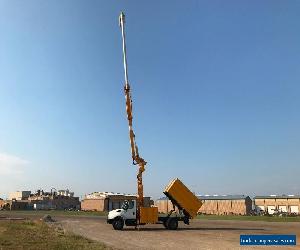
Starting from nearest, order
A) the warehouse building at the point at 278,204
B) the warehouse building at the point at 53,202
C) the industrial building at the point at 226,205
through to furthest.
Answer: the industrial building at the point at 226,205
the warehouse building at the point at 278,204
the warehouse building at the point at 53,202

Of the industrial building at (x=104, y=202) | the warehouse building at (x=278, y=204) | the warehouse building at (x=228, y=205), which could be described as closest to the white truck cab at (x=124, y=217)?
the warehouse building at (x=228, y=205)

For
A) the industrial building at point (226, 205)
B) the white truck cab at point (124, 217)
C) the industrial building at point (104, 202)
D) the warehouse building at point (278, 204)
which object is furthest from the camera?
the industrial building at point (104, 202)

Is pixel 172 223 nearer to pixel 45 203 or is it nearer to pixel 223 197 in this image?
pixel 223 197

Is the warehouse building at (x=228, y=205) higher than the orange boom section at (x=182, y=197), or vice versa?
the orange boom section at (x=182, y=197)

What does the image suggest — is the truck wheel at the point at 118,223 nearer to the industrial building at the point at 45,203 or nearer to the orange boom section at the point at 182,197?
the orange boom section at the point at 182,197

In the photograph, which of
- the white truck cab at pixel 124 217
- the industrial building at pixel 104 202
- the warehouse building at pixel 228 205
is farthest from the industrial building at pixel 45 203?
the white truck cab at pixel 124 217

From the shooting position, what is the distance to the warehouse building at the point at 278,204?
82.9 metres

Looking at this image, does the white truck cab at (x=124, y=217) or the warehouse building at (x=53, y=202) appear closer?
the white truck cab at (x=124, y=217)

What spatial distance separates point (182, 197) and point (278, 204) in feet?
202

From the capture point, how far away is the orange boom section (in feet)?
105

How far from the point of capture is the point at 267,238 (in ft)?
75.9

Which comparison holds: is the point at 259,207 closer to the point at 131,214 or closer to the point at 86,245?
the point at 131,214

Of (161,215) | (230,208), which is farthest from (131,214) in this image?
(230,208)

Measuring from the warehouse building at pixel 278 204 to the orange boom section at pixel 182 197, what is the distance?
184ft
